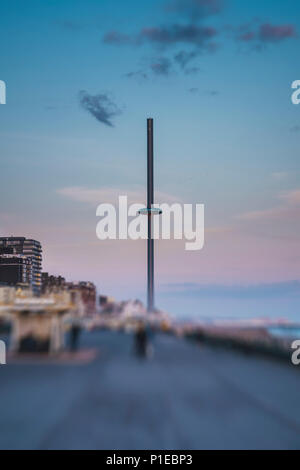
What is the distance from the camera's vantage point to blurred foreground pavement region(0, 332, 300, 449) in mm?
6492

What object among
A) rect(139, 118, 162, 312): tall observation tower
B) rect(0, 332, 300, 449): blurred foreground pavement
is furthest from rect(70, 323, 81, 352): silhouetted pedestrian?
rect(139, 118, 162, 312): tall observation tower

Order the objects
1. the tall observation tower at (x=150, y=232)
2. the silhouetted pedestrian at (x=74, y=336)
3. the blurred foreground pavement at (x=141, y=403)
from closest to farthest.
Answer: the silhouetted pedestrian at (x=74, y=336), the blurred foreground pavement at (x=141, y=403), the tall observation tower at (x=150, y=232)

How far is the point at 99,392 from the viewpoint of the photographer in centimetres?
799

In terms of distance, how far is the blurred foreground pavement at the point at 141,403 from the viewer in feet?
21.3

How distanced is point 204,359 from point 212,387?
1230mm

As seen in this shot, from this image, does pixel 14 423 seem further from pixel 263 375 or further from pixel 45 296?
pixel 263 375

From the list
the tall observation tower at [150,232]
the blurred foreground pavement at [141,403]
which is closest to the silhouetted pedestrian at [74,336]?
the blurred foreground pavement at [141,403]

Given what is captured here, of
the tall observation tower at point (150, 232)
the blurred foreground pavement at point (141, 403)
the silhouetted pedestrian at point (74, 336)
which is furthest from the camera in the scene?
the tall observation tower at point (150, 232)

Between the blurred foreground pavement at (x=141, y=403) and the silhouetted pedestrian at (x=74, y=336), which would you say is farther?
the blurred foreground pavement at (x=141, y=403)

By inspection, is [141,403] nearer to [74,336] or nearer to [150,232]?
[74,336]

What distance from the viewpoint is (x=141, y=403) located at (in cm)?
765

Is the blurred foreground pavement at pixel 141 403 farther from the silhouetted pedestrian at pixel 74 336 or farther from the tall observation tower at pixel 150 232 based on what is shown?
the tall observation tower at pixel 150 232

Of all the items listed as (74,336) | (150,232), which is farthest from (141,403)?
(150,232)

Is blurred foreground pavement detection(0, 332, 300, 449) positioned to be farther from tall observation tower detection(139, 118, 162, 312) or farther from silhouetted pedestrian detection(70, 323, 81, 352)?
tall observation tower detection(139, 118, 162, 312)
